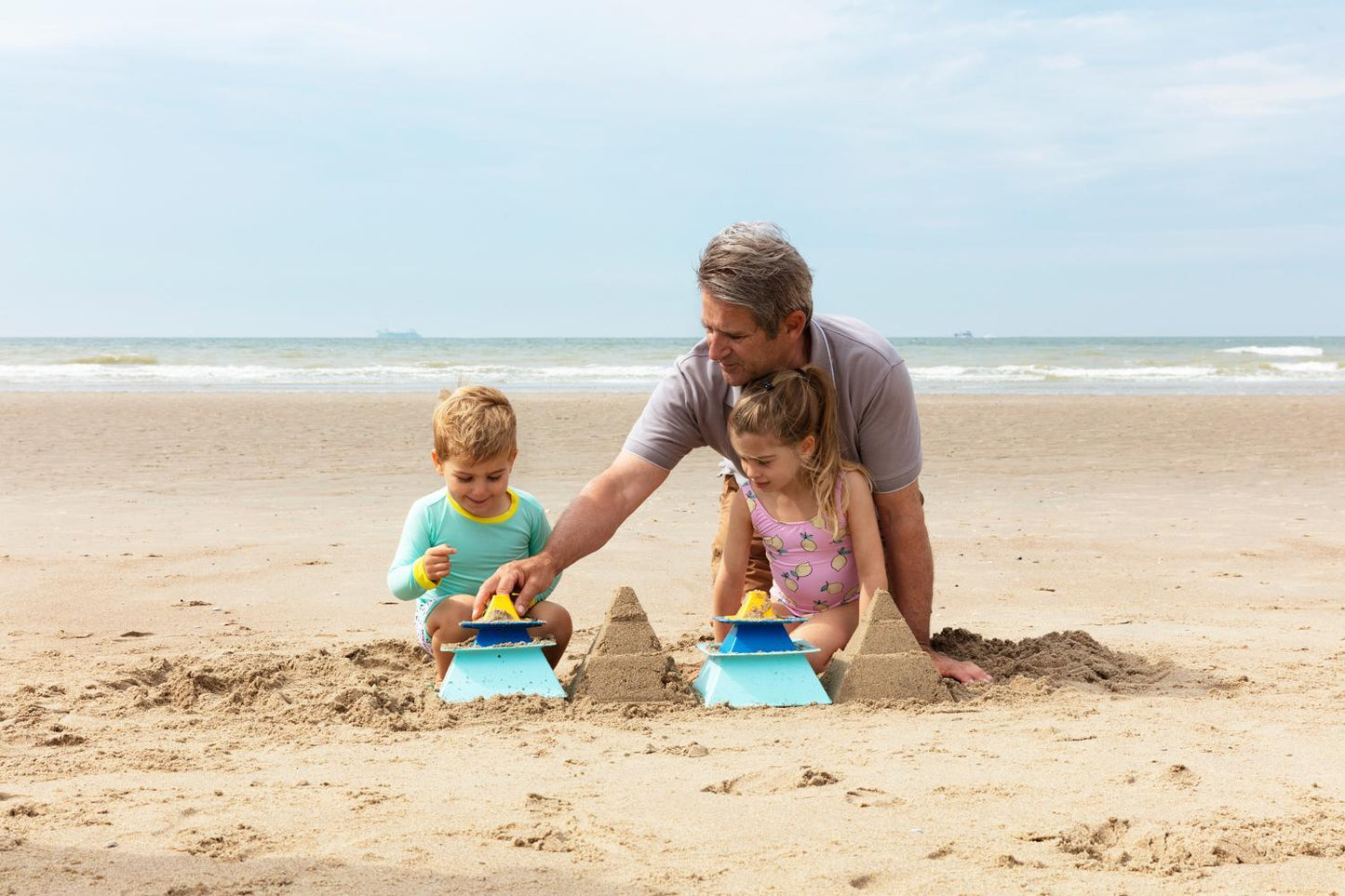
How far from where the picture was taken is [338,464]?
35.1ft

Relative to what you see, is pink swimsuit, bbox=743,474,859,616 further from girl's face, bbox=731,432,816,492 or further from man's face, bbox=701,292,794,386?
man's face, bbox=701,292,794,386

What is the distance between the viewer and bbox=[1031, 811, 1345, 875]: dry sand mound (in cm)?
241

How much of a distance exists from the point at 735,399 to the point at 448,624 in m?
1.21

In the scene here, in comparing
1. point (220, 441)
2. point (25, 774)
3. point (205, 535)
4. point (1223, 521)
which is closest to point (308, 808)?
point (25, 774)

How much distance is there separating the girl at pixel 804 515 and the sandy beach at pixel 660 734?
466 mm

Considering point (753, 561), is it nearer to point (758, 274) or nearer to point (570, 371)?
point (758, 274)

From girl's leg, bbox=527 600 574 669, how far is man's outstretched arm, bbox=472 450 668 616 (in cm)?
12

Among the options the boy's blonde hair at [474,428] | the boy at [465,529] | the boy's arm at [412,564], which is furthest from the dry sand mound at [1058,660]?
the boy's arm at [412,564]

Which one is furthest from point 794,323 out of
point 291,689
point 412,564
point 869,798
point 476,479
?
point 291,689

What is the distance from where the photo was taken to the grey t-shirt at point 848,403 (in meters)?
4.19

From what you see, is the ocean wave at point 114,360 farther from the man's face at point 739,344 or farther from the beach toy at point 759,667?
the beach toy at point 759,667

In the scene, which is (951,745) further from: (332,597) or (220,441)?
(220,441)

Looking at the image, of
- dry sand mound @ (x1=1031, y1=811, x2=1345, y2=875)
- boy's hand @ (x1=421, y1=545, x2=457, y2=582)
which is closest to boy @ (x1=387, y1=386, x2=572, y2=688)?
boy's hand @ (x1=421, y1=545, x2=457, y2=582)

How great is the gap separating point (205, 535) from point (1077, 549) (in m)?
4.78
